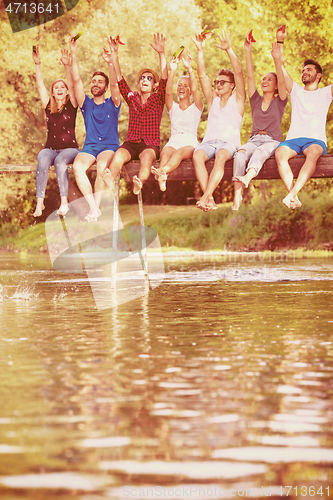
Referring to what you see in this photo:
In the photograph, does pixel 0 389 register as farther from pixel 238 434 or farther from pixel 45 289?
pixel 45 289

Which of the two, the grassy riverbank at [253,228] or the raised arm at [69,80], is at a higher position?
the raised arm at [69,80]

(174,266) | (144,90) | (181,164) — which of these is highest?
(144,90)

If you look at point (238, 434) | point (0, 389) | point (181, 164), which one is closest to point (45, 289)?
point (181, 164)

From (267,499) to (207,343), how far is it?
17.2 ft

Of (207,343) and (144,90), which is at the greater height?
(144,90)

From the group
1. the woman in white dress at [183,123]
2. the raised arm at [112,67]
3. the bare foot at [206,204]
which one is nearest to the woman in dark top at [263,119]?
the bare foot at [206,204]

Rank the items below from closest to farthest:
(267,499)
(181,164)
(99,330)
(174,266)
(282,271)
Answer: (267,499) < (99,330) < (181,164) < (282,271) < (174,266)

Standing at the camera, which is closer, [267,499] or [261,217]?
[267,499]

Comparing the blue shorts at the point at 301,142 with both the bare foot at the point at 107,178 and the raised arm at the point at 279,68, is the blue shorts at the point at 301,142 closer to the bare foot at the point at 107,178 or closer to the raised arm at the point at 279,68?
the raised arm at the point at 279,68

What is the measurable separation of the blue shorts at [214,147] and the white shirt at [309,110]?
1069 mm

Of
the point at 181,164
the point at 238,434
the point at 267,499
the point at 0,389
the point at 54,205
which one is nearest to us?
the point at 267,499

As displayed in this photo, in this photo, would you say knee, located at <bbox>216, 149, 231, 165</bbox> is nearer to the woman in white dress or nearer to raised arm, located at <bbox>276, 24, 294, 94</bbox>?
the woman in white dress

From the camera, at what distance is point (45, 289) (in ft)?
60.4

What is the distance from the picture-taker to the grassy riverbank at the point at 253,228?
33.6m
